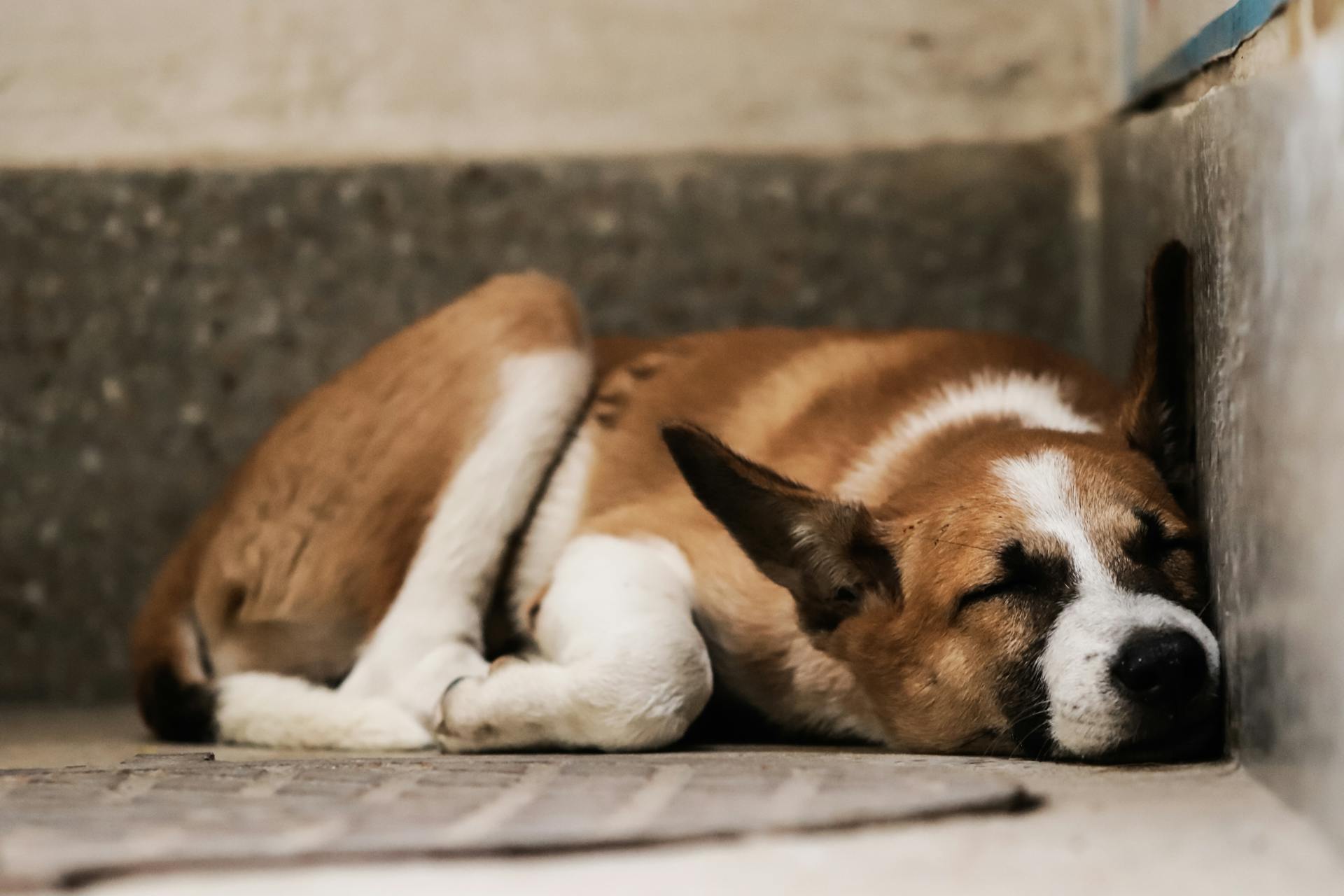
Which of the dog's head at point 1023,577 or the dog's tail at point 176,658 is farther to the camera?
the dog's tail at point 176,658

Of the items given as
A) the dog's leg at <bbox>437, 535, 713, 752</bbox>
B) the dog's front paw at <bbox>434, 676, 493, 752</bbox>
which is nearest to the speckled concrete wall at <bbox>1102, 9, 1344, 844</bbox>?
the dog's leg at <bbox>437, 535, 713, 752</bbox>

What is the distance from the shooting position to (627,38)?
3.41m

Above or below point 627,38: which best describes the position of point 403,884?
below

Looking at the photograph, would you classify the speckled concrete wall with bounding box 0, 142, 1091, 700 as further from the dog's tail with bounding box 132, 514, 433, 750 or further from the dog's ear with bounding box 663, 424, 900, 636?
the dog's ear with bounding box 663, 424, 900, 636

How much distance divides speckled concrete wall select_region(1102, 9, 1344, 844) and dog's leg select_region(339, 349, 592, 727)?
130cm

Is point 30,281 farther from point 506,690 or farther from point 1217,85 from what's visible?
point 1217,85

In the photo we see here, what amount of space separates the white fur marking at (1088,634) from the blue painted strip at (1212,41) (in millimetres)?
697

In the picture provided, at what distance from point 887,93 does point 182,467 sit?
2.00 m

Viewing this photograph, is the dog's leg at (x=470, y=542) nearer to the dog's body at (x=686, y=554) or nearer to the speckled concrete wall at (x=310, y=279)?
the dog's body at (x=686, y=554)

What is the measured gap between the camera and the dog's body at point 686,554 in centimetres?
198

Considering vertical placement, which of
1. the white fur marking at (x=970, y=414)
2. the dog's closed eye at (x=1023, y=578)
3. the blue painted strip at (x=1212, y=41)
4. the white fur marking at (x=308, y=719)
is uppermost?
the blue painted strip at (x=1212, y=41)

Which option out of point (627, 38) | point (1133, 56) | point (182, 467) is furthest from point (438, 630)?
point (1133, 56)

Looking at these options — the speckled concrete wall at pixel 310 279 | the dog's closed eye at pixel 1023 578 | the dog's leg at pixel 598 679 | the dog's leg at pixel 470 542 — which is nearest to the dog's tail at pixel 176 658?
the dog's leg at pixel 470 542

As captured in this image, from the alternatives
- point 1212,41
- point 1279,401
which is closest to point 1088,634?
point 1279,401
